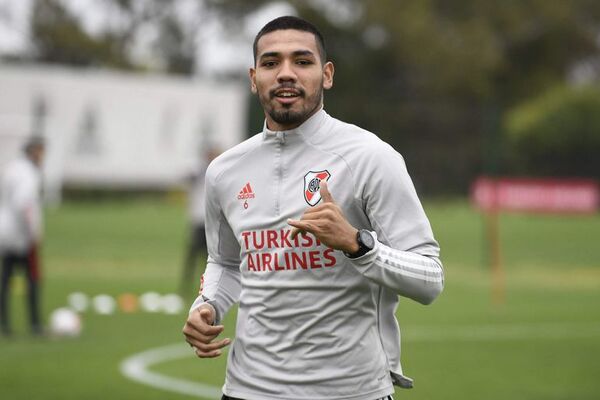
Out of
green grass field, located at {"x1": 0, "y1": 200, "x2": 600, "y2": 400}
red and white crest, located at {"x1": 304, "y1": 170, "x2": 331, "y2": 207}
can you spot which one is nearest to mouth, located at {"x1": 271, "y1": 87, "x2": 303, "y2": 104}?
red and white crest, located at {"x1": 304, "y1": 170, "x2": 331, "y2": 207}

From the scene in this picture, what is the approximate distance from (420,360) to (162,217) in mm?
27809

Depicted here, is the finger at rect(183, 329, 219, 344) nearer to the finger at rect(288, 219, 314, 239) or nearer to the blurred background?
the finger at rect(288, 219, 314, 239)

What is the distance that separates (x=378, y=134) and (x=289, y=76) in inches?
1293

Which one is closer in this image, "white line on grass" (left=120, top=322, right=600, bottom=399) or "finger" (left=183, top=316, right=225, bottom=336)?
"finger" (left=183, top=316, right=225, bottom=336)

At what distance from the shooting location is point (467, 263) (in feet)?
82.9

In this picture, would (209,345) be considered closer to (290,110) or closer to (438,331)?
(290,110)

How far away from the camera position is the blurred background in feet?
41.1

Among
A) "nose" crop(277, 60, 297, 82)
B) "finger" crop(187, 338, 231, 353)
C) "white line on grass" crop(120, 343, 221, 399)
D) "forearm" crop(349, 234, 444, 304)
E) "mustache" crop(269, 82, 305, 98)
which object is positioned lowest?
"white line on grass" crop(120, 343, 221, 399)

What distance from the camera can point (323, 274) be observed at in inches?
177

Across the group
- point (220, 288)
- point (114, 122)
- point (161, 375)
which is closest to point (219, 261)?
point (220, 288)

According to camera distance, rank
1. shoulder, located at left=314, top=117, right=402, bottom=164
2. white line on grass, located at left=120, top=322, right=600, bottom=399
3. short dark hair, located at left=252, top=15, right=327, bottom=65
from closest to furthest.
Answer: shoulder, located at left=314, top=117, right=402, bottom=164 < short dark hair, located at left=252, top=15, right=327, bottom=65 < white line on grass, located at left=120, top=322, right=600, bottom=399

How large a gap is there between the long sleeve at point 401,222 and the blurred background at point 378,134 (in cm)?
614

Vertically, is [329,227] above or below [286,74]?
below

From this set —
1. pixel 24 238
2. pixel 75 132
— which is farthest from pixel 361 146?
pixel 75 132
